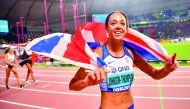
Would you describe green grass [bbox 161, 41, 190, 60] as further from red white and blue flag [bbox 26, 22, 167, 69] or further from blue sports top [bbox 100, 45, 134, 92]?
blue sports top [bbox 100, 45, 134, 92]

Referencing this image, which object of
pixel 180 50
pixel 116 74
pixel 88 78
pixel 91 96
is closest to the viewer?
pixel 88 78

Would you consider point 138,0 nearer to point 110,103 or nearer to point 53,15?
point 53,15

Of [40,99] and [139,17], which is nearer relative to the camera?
[40,99]

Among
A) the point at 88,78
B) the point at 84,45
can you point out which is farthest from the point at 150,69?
the point at 88,78

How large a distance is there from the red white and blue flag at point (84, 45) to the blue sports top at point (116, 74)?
156 mm

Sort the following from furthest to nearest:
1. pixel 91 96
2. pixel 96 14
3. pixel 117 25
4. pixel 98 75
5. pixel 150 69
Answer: pixel 96 14 → pixel 91 96 → pixel 150 69 → pixel 117 25 → pixel 98 75

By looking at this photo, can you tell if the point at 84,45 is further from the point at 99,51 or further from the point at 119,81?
the point at 119,81

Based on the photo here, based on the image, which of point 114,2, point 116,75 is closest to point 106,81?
point 116,75

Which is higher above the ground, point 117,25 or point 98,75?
point 117,25

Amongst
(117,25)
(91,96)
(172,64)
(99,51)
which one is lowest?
(91,96)

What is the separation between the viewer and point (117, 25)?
91.7 inches

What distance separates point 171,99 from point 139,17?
4430 cm

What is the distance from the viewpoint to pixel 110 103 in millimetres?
2479

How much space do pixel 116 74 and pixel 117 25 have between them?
463 millimetres
